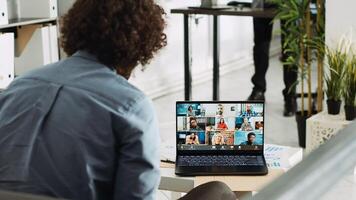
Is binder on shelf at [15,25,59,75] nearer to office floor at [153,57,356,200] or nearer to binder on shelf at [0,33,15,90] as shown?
binder on shelf at [0,33,15,90]

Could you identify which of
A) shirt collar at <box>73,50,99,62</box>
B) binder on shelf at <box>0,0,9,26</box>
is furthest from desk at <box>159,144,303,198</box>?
binder on shelf at <box>0,0,9,26</box>

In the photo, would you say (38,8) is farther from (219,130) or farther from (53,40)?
(219,130)

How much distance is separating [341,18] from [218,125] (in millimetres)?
1654

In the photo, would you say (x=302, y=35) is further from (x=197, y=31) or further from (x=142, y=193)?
(x=142, y=193)

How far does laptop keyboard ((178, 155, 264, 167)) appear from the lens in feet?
6.93

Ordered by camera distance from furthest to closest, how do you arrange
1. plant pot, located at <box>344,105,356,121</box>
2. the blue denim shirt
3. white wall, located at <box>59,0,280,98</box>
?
white wall, located at <box>59,0,280,98</box>
plant pot, located at <box>344,105,356,121</box>
the blue denim shirt

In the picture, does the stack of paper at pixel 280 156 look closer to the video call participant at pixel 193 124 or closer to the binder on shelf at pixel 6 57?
the video call participant at pixel 193 124

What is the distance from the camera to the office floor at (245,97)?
160 inches

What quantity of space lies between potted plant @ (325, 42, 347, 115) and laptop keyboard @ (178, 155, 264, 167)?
1.39 metres

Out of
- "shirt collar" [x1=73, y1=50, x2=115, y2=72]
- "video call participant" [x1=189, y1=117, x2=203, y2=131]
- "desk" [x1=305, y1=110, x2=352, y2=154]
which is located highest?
"shirt collar" [x1=73, y1=50, x2=115, y2=72]

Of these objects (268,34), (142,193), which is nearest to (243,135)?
(142,193)

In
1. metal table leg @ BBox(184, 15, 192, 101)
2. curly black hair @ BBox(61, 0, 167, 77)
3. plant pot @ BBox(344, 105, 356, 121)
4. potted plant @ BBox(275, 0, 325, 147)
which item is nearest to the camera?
curly black hair @ BBox(61, 0, 167, 77)

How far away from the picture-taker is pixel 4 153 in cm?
146

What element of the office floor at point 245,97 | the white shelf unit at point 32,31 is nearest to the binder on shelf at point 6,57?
the white shelf unit at point 32,31
